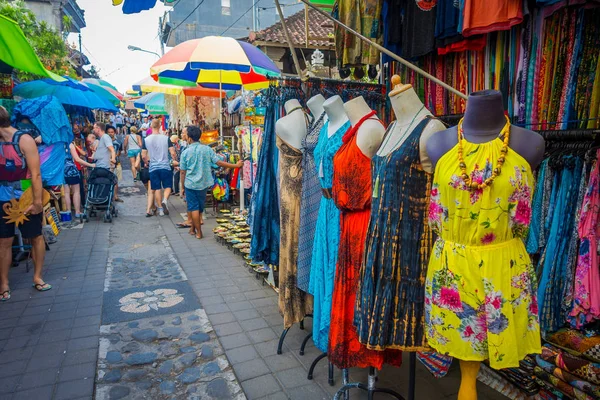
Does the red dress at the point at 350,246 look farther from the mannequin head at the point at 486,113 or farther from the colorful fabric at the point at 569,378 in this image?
the colorful fabric at the point at 569,378

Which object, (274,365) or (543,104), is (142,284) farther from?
(543,104)

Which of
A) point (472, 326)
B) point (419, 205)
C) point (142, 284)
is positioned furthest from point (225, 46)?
point (472, 326)

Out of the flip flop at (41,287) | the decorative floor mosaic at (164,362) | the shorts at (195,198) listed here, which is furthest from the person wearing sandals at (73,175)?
the decorative floor mosaic at (164,362)

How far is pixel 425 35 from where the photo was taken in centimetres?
293

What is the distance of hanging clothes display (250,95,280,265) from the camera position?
139 inches

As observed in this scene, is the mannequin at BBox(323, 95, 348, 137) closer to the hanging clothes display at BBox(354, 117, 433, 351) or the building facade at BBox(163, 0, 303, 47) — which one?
the hanging clothes display at BBox(354, 117, 433, 351)

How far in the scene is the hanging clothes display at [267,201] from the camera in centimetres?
354

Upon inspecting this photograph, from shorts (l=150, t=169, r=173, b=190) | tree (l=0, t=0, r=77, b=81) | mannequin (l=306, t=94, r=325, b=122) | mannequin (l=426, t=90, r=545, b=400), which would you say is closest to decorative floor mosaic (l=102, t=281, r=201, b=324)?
mannequin (l=306, t=94, r=325, b=122)

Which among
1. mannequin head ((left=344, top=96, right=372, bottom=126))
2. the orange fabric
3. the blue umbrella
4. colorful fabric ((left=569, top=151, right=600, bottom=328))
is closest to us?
colorful fabric ((left=569, top=151, right=600, bottom=328))

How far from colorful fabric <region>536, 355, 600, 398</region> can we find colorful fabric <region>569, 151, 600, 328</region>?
0.35 metres

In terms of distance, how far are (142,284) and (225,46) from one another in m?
3.62

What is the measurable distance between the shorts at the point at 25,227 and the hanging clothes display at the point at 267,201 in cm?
255

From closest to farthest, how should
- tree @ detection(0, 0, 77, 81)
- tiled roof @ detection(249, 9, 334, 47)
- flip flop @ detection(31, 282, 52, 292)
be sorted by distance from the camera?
flip flop @ detection(31, 282, 52, 292) → tree @ detection(0, 0, 77, 81) → tiled roof @ detection(249, 9, 334, 47)

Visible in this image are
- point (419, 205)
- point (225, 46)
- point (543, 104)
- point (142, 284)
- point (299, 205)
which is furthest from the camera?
point (225, 46)
